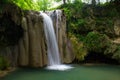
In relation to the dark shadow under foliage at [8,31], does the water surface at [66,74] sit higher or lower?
lower

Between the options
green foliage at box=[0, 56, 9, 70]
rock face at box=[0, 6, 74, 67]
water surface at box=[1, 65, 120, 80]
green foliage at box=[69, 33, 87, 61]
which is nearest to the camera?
water surface at box=[1, 65, 120, 80]

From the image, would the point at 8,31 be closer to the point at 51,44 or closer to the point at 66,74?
the point at 51,44

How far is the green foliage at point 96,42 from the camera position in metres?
23.0

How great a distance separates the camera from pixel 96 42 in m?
23.2

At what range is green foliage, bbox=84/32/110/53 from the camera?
2302cm

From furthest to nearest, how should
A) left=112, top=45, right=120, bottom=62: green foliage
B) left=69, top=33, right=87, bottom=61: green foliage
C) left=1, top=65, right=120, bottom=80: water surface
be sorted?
left=69, top=33, right=87, bottom=61: green foliage → left=112, top=45, right=120, bottom=62: green foliage → left=1, top=65, right=120, bottom=80: water surface

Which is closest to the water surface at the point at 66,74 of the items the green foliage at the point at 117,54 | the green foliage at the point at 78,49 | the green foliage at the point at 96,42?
the green foliage at the point at 117,54

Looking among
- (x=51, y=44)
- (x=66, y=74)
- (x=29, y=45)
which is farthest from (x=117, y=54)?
(x=29, y=45)

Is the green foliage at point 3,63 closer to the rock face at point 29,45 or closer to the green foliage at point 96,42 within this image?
the rock face at point 29,45

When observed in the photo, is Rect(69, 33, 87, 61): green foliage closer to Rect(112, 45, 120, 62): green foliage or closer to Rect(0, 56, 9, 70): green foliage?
Rect(112, 45, 120, 62): green foliage

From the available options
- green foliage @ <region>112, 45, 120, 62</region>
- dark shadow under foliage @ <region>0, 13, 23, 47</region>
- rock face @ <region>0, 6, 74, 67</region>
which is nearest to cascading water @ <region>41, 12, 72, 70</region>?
rock face @ <region>0, 6, 74, 67</region>

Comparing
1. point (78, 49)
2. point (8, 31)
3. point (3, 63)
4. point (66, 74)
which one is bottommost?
point (66, 74)

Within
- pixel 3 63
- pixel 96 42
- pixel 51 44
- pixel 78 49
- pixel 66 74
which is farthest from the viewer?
pixel 96 42

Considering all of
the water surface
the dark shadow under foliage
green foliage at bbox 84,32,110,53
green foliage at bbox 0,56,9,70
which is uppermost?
the dark shadow under foliage
